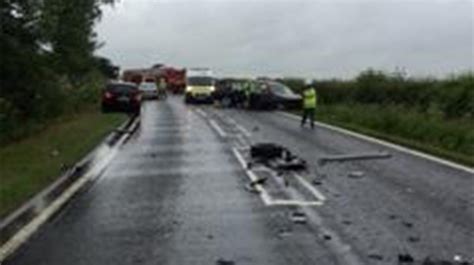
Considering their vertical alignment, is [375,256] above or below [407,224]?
above

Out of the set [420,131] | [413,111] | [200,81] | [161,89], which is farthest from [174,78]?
[420,131]

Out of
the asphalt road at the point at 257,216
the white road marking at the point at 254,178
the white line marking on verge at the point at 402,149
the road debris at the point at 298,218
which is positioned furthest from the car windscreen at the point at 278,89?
the road debris at the point at 298,218

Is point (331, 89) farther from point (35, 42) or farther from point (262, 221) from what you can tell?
point (262, 221)

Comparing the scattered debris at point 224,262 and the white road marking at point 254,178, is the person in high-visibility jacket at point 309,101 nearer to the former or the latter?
the white road marking at point 254,178

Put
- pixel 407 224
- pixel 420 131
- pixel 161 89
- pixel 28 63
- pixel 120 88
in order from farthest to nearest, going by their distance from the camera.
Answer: pixel 161 89 < pixel 120 88 < pixel 420 131 < pixel 28 63 < pixel 407 224

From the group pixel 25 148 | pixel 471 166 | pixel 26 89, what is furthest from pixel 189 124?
pixel 471 166

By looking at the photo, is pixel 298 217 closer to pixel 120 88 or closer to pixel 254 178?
pixel 254 178

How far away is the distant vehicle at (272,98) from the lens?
58562 millimetres

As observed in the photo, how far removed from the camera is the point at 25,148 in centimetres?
2895

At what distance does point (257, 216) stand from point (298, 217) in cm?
56

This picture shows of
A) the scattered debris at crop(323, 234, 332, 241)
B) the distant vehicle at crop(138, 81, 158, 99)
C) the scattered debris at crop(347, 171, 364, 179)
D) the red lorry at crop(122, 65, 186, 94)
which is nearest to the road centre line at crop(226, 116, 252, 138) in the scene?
the scattered debris at crop(347, 171, 364, 179)

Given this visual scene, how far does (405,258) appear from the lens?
10.9 metres

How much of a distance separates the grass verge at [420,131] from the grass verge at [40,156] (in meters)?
7.86

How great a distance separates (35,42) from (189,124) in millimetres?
8994
